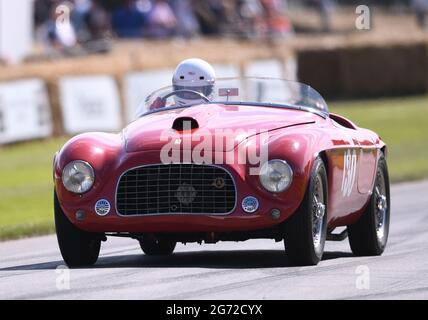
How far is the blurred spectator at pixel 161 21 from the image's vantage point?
2825 cm

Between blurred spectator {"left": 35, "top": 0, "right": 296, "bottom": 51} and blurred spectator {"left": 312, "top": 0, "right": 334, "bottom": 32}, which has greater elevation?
blurred spectator {"left": 35, "top": 0, "right": 296, "bottom": 51}

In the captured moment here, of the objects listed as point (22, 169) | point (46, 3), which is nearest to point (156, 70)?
point (46, 3)

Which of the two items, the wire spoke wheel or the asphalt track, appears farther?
the wire spoke wheel

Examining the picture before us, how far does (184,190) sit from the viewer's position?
8.38 metres

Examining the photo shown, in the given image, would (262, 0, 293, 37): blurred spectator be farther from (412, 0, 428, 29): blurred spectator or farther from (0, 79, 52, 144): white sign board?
(0, 79, 52, 144): white sign board

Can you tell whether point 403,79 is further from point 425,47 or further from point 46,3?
point 46,3

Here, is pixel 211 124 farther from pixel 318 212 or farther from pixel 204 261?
pixel 204 261

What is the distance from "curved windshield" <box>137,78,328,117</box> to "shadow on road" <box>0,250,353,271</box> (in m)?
1.08

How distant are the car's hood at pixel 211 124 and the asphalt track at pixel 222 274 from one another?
0.82 m

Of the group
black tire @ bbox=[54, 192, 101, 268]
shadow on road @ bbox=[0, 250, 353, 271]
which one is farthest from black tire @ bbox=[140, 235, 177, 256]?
black tire @ bbox=[54, 192, 101, 268]

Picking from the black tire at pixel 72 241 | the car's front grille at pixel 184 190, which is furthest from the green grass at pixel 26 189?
the car's front grille at pixel 184 190


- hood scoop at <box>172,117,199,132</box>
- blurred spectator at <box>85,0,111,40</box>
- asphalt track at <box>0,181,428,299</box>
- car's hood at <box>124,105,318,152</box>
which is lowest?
blurred spectator at <box>85,0,111,40</box>

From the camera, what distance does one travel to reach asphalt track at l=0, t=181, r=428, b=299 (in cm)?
725

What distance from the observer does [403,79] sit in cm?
3391
